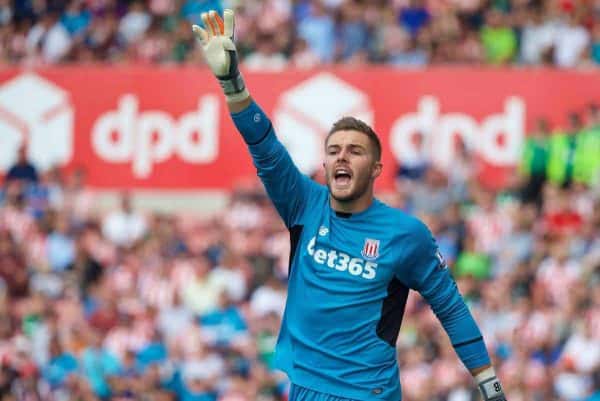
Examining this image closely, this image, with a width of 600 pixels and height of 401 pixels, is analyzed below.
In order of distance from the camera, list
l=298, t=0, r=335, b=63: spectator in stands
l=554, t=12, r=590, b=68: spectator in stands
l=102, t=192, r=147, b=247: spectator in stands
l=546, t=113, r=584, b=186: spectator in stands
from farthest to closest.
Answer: l=298, t=0, r=335, b=63: spectator in stands < l=554, t=12, r=590, b=68: spectator in stands < l=102, t=192, r=147, b=247: spectator in stands < l=546, t=113, r=584, b=186: spectator in stands

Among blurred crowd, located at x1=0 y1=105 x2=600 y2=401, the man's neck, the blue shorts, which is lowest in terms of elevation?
Answer: blurred crowd, located at x1=0 y1=105 x2=600 y2=401

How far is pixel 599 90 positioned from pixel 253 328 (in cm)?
539

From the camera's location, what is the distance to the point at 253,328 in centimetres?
1445

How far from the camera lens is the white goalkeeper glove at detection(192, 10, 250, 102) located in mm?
6422

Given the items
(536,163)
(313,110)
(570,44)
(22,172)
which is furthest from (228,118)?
(570,44)

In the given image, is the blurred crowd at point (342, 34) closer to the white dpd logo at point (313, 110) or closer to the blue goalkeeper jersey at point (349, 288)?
the white dpd logo at point (313, 110)

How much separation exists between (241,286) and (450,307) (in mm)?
8884

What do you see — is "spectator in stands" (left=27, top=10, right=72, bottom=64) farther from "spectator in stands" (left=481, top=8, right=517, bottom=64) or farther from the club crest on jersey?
the club crest on jersey

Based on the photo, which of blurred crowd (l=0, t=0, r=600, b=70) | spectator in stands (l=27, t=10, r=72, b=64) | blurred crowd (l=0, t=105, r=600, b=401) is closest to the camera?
blurred crowd (l=0, t=105, r=600, b=401)

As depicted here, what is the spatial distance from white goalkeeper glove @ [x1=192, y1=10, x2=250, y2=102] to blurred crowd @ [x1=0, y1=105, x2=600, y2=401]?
21.5ft

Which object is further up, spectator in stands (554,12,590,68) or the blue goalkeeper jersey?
spectator in stands (554,12,590,68)

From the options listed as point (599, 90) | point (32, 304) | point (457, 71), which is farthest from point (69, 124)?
point (599, 90)

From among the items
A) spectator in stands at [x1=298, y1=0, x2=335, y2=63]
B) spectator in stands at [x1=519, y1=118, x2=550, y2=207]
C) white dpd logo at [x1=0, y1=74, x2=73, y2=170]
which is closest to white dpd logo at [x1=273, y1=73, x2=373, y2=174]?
spectator in stands at [x1=298, y1=0, x2=335, y2=63]

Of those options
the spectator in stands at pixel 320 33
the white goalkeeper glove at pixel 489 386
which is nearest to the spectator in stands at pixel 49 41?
the spectator in stands at pixel 320 33
